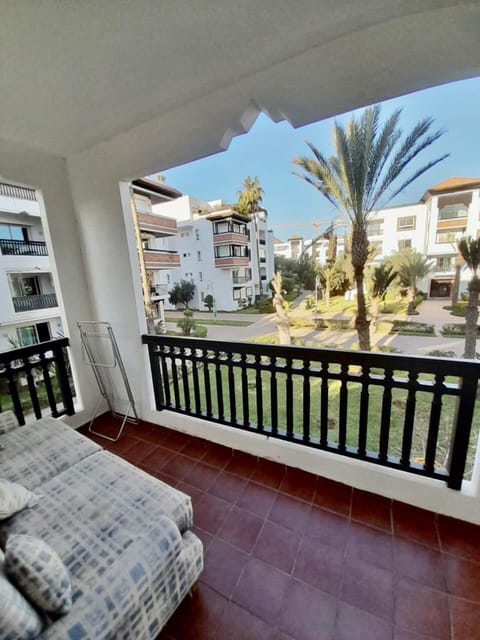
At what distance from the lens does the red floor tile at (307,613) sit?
1.08 m

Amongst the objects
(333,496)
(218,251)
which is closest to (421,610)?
(333,496)

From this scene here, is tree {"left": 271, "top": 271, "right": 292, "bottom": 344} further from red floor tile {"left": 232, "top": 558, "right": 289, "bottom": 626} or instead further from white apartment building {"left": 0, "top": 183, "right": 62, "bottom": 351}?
white apartment building {"left": 0, "top": 183, "right": 62, "bottom": 351}

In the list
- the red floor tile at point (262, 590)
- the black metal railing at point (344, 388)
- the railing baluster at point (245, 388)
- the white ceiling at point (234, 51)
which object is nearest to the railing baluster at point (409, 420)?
the black metal railing at point (344, 388)

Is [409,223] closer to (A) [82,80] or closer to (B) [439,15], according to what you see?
(B) [439,15]

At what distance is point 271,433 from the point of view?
2078 millimetres

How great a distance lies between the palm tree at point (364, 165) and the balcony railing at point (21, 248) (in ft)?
22.4

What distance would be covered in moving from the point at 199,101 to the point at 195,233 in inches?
275

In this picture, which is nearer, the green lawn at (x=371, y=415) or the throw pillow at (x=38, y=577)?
the throw pillow at (x=38, y=577)

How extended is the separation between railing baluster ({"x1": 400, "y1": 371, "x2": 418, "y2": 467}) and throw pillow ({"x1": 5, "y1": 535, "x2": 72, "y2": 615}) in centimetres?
183

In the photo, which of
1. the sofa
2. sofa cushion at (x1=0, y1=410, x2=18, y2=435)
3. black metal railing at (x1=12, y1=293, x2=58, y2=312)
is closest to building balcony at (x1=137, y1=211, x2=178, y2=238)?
black metal railing at (x1=12, y1=293, x2=58, y2=312)

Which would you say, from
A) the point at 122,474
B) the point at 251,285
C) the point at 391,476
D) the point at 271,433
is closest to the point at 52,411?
the point at 122,474

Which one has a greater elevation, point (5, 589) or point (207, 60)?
point (207, 60)

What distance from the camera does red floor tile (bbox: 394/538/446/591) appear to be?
1.25m

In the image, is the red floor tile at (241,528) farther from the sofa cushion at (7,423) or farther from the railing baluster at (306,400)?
the sofa cushion at (7,423)
